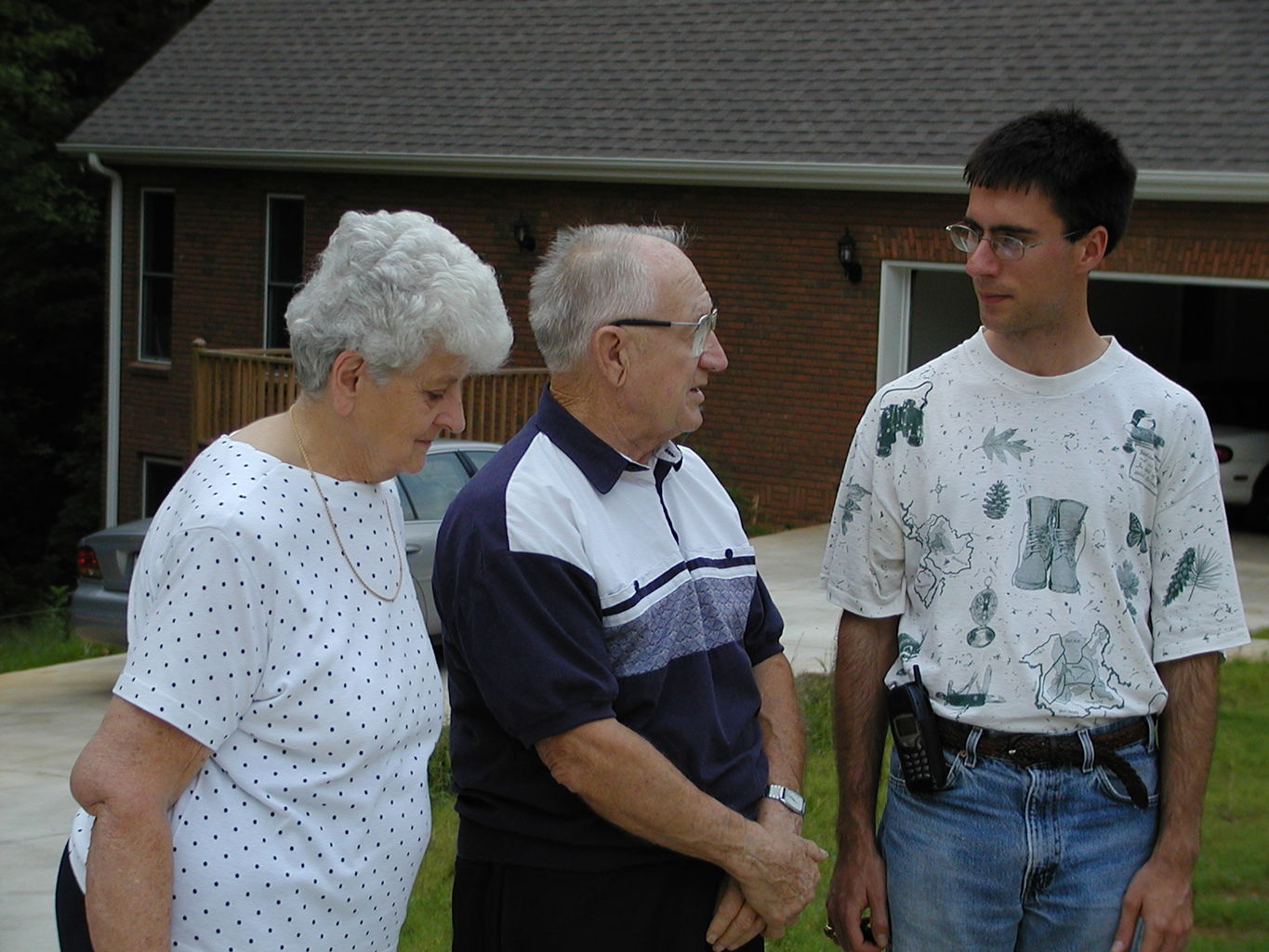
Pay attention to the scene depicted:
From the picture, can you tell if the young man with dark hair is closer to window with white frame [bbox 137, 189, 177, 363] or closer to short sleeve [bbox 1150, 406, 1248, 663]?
short sleeve [bbox 1150, 406, 1248, 663]

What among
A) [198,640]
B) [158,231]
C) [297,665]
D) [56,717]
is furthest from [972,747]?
[158,231]

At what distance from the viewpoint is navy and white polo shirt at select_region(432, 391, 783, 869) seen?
254cm

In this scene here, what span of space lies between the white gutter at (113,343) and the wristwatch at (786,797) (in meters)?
18.0

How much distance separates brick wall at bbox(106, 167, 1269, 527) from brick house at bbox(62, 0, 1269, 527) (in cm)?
3

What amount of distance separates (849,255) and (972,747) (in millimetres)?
11476

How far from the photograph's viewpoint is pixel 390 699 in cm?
254

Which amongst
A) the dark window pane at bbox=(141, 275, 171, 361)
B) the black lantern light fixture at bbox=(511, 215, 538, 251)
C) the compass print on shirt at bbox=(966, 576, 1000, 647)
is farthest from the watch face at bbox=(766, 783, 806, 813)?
the dark window pane at bbox=(141, 275, 171, 361)

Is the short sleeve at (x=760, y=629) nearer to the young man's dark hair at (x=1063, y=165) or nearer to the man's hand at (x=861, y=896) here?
the man's hand at (x=861, y=896)

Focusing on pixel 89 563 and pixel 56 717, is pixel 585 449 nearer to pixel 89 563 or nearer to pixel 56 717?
pixel 56 717

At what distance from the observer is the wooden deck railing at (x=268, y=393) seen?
1449 cm

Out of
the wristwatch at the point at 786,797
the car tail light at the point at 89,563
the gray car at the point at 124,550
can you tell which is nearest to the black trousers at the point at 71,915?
the wristwatch at the point at 786,797

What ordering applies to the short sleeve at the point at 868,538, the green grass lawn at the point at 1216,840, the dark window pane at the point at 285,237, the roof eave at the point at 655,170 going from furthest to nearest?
the dark window pane at the point at 285,237
the roof eave at the point at 655,170
the green grass lawn at the point at 1216,840
the short sleeve at the point at 868,538

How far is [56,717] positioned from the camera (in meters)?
9.15

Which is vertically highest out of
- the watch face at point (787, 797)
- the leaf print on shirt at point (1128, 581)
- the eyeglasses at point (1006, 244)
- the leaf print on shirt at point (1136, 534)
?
the eyeglasses at point (1006, 244)
